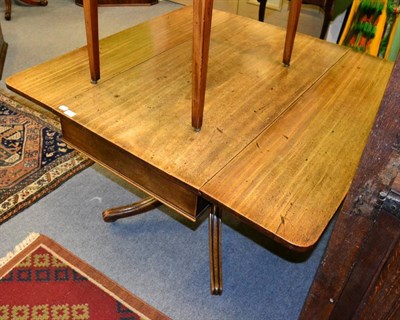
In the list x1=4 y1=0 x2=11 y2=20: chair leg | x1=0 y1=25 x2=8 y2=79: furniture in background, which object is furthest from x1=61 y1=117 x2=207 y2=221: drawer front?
x1=4 y1=0 x2=11 y2=20: chair leg

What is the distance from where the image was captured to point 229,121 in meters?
1.07

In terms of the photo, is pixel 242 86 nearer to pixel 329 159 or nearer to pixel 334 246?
pixel 329 159

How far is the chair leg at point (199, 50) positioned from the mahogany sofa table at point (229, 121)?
60 millimetres

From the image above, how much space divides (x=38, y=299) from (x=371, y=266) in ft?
3.61

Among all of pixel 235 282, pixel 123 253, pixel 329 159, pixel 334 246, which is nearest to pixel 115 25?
pixel 123 253

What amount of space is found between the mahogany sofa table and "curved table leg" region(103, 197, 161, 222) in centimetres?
28

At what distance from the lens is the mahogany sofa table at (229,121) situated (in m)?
0.88

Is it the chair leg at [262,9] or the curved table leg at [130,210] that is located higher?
the chair leg at [262,9]

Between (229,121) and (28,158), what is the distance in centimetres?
120

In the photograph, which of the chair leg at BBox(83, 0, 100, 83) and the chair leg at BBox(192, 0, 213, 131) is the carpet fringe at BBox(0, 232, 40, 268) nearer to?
the chair leg at BBox(83, 0, 100, 83)

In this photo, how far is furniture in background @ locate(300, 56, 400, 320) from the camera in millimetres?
524

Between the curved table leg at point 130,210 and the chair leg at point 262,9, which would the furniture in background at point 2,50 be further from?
the chair leg at point 262,9

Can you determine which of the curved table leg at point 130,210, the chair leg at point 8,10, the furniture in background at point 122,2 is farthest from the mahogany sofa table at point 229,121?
the furniture in background at point 122,2

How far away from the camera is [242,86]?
1.22 meters
